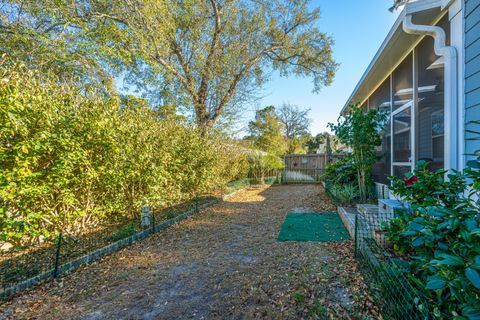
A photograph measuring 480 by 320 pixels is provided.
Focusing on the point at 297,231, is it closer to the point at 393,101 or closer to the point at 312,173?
the point at 393,101

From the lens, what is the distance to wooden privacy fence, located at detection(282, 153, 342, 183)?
13.4 m

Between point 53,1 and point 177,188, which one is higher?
point 53,1

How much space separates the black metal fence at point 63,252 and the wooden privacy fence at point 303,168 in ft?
32.5

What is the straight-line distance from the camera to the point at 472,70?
2686 millimetres

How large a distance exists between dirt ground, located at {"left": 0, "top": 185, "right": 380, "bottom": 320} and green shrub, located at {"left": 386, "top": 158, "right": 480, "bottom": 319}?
73 cm

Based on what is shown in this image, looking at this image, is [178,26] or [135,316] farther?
[178,26]

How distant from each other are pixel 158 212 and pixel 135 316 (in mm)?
3928

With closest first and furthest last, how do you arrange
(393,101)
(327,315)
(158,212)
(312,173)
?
(327,315)
(393,101)
(158,212)
(312,173)

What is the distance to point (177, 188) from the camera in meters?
5.68

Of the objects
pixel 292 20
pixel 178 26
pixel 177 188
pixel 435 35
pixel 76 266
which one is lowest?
pixel 76 266

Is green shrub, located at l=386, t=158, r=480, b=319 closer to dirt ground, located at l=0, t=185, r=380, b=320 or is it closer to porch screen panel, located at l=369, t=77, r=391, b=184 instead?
dirt ground, located at l=0, t=185, r=380, b=320

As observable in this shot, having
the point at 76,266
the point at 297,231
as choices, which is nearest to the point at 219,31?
the point at 297,231

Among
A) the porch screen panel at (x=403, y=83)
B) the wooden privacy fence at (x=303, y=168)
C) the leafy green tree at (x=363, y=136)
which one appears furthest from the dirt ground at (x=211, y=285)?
the wooden privacy fence at (x=303, y=168)

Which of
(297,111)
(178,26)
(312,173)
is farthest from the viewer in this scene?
(297,111)
